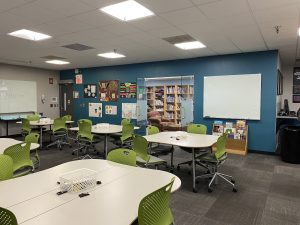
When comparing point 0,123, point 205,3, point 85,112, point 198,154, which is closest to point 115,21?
point 205,3

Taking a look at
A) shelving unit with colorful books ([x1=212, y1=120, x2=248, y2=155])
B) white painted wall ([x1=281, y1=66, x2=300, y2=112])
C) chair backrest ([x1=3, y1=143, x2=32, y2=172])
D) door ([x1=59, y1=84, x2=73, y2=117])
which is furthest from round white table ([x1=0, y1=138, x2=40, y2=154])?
white painted wall ([x1=281, y1=66, x2=300, y2=112])

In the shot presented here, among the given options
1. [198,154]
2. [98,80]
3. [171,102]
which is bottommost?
[198,154]

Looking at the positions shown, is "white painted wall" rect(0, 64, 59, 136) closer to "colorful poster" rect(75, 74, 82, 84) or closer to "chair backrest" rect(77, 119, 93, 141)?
"colorful poster" rect(75, 74, 82, 84)

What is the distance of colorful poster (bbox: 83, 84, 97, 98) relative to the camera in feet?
29.5

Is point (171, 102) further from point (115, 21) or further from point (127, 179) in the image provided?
point (127, 179)

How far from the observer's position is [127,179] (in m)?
1.98

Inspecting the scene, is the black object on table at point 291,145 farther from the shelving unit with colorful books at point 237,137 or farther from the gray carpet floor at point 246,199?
the shelving unit with colorful books at point 237,137

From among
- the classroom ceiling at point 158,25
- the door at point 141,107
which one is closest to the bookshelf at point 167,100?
the door at point 141,107

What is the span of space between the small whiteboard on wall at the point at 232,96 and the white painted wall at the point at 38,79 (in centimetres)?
669

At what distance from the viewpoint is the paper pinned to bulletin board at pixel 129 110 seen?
8109mm

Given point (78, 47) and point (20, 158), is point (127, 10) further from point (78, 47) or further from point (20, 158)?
point (78, 47)

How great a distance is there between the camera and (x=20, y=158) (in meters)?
2.99

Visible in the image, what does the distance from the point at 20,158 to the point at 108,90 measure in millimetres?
5833

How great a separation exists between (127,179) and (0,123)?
8010 millimetres
